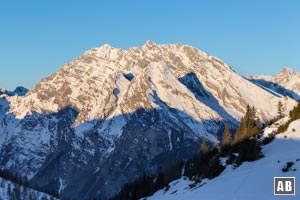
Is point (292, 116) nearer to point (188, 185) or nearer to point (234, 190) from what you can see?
point (188, 185)

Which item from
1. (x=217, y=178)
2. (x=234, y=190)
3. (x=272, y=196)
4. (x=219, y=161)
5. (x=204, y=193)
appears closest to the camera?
(x=272, y=196)

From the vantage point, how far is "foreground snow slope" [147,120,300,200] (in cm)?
5003

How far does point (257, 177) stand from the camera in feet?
181

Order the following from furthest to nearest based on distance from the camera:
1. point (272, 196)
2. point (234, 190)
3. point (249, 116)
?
point (249, 116)
point (234, 190)
point (272, 196)

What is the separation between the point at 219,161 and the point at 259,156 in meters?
8.81

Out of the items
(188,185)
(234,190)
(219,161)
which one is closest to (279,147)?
(219,161)

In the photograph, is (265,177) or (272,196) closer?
(272,196)

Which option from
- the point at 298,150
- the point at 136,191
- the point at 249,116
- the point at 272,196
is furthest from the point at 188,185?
the point at 136,191

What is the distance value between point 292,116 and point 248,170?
108 ft

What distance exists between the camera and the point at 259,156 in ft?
223

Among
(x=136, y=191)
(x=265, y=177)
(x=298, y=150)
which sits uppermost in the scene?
(x=136, y=191)

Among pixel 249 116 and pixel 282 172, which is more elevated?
pixel 249 116

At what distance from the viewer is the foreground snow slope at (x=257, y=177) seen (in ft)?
164

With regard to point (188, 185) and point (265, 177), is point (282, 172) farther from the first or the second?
point (188, 185)
